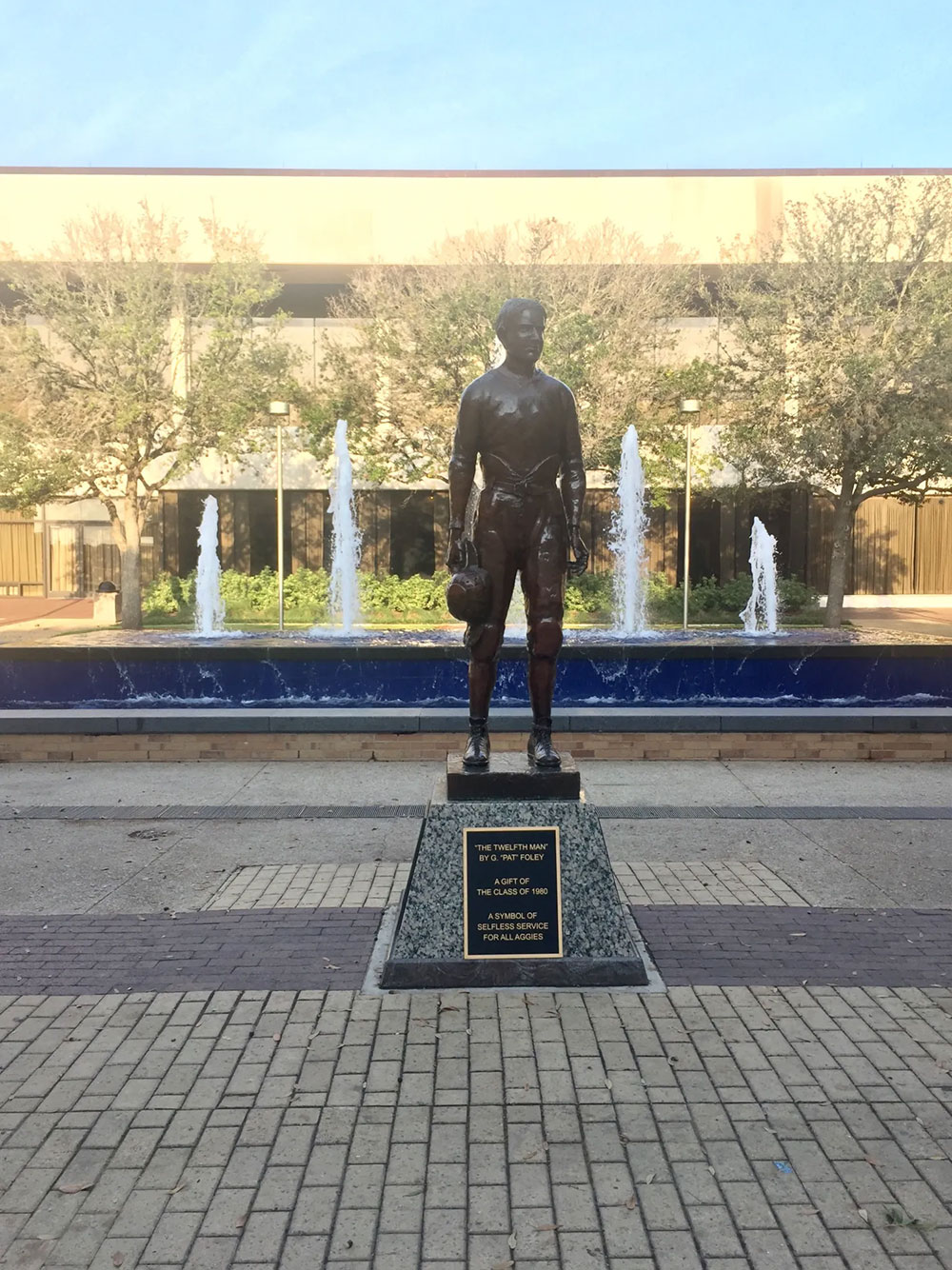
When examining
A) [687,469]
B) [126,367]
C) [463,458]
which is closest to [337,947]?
[463,458]

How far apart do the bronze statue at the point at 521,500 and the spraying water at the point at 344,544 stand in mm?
14403

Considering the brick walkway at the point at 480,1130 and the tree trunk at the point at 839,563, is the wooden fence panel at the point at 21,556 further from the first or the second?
the brick walkway at the point at 480,1130

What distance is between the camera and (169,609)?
2436cm

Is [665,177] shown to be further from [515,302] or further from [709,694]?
[515,302]

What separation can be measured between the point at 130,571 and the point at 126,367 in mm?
4246

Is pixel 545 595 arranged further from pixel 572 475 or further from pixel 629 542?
pixel 629 542

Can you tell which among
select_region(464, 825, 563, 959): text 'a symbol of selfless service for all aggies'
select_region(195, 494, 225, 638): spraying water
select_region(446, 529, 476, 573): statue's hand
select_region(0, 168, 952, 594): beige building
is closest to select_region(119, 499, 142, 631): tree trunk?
select_region(195, 494, 225, 638): spraying water

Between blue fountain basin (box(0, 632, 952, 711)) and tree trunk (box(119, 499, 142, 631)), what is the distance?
1059 cm

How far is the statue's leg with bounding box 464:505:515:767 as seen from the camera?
17.1 feet

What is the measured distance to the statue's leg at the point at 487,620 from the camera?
17.1ft

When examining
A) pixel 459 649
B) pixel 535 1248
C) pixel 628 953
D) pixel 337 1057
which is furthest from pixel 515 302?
pixel 459 649

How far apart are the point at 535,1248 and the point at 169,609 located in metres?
22.7

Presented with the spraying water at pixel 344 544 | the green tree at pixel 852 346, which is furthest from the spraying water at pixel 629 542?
the spraying water at pixel 344 544

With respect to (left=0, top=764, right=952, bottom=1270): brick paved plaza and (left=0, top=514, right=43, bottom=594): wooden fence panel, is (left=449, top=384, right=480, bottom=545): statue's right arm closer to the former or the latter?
(left=0, top=764, right=952, bottom=1270): brick paved plaza
